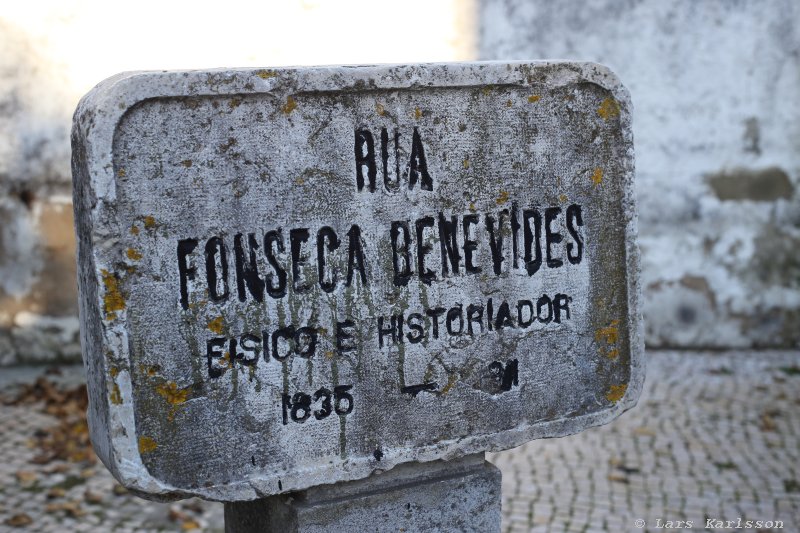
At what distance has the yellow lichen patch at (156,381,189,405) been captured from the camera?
1998mm

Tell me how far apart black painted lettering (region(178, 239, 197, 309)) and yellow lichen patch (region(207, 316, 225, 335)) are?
0.07m

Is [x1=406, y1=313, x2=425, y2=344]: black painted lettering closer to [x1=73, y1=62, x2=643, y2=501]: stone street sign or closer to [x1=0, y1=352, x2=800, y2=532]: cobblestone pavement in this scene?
[x1=73, y1=62, x2=643, y2=501]: stone street sign

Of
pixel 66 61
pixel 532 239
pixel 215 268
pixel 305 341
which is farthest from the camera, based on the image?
pixel 66 61

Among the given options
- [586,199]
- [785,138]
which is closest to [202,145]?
[586,199]

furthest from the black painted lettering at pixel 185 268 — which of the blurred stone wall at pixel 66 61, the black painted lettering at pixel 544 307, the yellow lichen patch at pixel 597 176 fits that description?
the blurred stone wall at pixel 66 61

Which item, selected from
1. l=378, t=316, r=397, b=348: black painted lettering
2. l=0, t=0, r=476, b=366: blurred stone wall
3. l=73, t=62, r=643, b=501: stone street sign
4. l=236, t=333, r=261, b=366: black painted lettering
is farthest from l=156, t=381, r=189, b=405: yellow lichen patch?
l=0, t=0, r=476, b=366: blurred stone wall

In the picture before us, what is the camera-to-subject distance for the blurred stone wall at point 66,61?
5.61 metres

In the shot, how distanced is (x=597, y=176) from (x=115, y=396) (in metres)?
1.28

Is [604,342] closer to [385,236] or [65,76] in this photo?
[385,236]

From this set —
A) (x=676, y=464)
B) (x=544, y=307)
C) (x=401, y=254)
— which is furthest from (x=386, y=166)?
(x=676, y=464)

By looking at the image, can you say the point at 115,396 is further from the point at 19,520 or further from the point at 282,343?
the point at 19,520

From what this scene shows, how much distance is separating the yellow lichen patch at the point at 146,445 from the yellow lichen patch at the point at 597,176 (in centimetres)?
124

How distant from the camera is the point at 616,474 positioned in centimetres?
445
